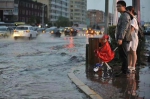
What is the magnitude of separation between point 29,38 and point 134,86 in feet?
109

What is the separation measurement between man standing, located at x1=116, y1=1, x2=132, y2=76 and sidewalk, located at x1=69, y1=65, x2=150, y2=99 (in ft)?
1.75

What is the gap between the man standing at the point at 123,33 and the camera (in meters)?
9.55

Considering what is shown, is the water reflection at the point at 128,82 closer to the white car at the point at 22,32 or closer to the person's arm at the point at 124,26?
the person's arm at the point at 124,26

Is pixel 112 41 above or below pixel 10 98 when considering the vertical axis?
above

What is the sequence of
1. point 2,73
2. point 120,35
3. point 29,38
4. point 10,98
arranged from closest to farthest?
1. point 10,98
2. point 120,35
3. point 2,73
4. point 29,38

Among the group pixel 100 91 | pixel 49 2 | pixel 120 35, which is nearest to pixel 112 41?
pixel 120 35

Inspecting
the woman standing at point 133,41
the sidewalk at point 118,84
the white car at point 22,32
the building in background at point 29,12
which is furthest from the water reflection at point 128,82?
the building in background at point 29,12

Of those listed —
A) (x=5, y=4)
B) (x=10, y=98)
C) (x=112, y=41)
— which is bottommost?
(x=10, y=98)

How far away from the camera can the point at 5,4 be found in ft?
197

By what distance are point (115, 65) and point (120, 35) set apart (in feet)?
8.98

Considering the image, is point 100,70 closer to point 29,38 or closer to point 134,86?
point 134,86

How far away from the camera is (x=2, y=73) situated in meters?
11.6

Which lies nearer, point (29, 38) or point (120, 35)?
point (120, 35)

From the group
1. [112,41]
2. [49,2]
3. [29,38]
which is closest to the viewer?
[112,41]
